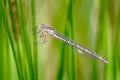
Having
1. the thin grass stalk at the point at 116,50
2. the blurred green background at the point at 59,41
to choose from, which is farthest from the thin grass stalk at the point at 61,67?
the thin grass stalk at the point at 116,50

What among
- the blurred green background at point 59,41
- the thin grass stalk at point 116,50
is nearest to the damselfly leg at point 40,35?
the blurred green background at point 59,41

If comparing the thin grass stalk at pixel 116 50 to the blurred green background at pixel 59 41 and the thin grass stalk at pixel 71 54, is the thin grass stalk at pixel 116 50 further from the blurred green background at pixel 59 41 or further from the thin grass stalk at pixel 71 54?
the thin grass stalk at pixel 71 54

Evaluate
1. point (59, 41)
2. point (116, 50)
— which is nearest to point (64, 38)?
point (59, 41)

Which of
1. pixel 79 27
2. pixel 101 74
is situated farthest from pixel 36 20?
pixel 101 74

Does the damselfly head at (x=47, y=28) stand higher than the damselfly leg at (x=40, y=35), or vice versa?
the damselfly head at (x=47, y=28)

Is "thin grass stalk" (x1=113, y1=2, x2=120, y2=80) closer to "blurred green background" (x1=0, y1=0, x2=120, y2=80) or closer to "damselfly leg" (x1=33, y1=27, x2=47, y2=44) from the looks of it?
"blurred green background" (x1=0, y1=0, x2=120, y2=80)

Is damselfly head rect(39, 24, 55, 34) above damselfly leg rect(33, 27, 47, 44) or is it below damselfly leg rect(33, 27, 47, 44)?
above

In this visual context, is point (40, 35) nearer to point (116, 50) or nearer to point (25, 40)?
point (25, 40)

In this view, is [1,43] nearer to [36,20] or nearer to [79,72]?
[36,20]

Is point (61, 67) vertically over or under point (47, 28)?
under

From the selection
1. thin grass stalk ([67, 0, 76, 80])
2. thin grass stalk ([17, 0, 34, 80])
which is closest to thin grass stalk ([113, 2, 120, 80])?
thin grass stalk ([67, 0, 76, 80])
